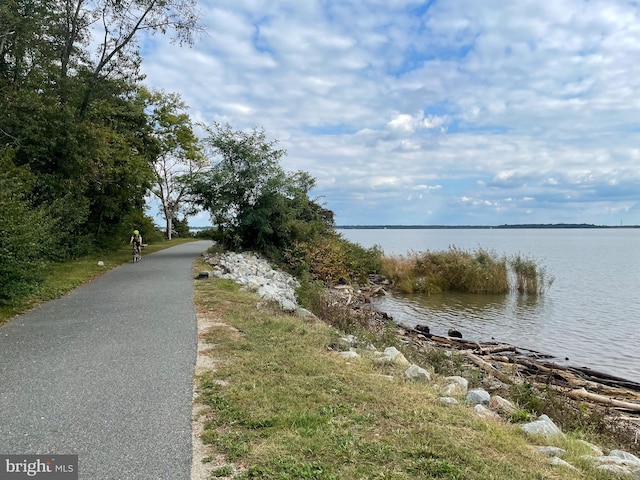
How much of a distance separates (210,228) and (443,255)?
12.6 meters

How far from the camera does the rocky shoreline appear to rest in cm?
428

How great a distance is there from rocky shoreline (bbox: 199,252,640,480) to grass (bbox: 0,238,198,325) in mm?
3943

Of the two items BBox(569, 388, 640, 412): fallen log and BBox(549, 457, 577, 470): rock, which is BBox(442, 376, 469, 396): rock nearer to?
BBox(549, 457, 577, 470): rock

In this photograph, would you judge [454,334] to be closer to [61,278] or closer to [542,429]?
[542,429]

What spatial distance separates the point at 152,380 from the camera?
5215 millimetres

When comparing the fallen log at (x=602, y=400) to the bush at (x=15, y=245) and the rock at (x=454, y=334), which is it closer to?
the rock at (x=454, y=334)

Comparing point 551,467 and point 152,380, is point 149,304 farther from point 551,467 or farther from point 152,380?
point 551,467

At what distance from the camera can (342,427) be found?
13.0 feet

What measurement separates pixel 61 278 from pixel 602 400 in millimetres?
14245

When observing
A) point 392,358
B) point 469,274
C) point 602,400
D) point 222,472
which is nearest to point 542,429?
point 392,358

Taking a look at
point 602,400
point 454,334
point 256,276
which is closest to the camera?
point 602,400

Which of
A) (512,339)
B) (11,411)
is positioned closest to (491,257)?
(512,339)

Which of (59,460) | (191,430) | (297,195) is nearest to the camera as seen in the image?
(59,460)

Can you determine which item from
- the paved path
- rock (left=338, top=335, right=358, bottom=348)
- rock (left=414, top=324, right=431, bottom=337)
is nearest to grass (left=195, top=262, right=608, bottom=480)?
the paved path
